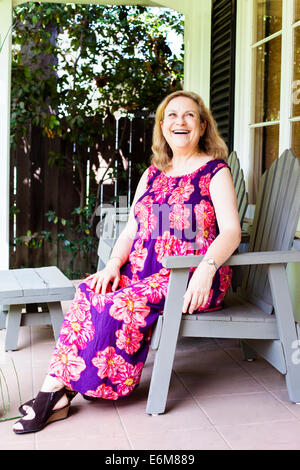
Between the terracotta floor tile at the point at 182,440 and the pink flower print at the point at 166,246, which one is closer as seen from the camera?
the terracotta floor tile at the point at 182,440

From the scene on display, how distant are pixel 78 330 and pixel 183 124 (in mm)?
1039

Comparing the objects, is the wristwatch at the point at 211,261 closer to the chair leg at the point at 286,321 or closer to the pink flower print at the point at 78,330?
the chair leg at the point at 286,321

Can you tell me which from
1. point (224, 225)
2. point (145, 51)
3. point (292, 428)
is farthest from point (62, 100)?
point (292, 428)

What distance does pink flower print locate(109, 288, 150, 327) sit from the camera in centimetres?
233

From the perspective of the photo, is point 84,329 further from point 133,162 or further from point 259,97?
point 133,162

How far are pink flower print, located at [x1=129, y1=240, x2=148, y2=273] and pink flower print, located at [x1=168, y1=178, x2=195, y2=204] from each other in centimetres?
24

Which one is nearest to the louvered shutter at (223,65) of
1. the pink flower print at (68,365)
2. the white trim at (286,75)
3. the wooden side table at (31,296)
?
the white trim at (286,75)

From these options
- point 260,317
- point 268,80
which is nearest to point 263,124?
point 268,80

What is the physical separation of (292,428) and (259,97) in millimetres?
2205

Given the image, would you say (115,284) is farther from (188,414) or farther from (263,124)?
(263,124)

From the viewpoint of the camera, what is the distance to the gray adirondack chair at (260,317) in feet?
7.81

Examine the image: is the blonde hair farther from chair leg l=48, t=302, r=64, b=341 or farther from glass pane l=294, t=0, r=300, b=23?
chair leg l=48, t=302, r=64, b=341

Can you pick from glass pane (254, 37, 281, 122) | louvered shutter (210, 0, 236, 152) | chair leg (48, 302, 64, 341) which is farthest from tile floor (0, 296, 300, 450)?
louvered shutter (210, 0, 236, 152)

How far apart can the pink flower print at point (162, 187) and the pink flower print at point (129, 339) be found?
638mm
